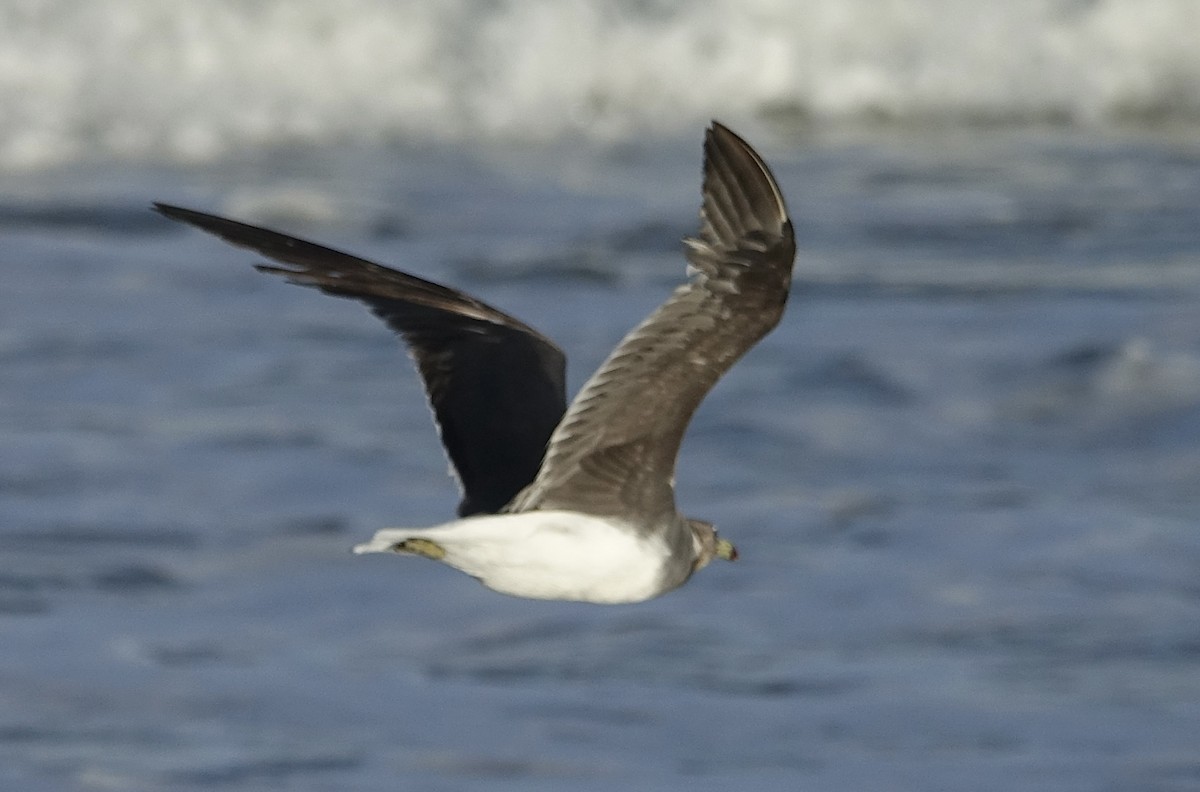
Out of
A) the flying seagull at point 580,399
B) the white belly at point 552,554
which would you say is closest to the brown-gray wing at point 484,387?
the flying seagull at point 580,399

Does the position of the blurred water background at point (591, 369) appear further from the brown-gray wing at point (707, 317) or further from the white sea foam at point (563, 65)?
the brown-gray wing at point (707, 317)

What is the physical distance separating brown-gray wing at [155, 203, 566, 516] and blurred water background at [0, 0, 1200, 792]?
392cm

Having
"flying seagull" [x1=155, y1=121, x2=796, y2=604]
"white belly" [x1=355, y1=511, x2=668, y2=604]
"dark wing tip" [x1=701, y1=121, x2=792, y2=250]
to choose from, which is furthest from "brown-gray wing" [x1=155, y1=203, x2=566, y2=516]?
"dark wing tip" [x1=701, y1=121, x2=792, y2=250]

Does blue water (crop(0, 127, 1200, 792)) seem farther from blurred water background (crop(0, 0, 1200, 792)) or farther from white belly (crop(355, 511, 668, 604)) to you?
white belly (crop(355, 511, 668, 604))

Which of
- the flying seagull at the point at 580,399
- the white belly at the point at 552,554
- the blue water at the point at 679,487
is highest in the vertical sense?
the blue water at the point at 679,487

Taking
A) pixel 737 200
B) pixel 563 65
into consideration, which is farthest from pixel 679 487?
pixel 737 200

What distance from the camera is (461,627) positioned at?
513 inches

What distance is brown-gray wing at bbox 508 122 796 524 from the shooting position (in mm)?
5836

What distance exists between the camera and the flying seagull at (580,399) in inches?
233

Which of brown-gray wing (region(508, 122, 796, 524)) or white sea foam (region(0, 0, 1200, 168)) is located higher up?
white sea foam (region(0, 0, 1200, 168))

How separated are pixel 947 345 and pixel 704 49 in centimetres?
629

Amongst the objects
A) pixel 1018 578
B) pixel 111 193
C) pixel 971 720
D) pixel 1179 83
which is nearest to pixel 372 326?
pixel 111 193

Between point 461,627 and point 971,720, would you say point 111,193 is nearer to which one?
point 461,627

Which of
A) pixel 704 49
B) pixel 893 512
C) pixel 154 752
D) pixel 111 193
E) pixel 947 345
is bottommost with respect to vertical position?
pixel 154 752
